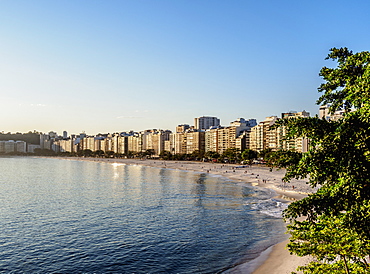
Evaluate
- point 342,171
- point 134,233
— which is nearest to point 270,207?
point 134,233

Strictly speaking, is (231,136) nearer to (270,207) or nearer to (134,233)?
(270,207)

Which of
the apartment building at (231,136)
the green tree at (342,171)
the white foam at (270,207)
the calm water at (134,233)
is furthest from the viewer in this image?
the apartment building at (231,136)

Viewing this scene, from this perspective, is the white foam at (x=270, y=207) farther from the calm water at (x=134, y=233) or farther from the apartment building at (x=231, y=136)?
the apartment building at (x=231, y=136)

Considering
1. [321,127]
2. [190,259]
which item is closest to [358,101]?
[321,127]

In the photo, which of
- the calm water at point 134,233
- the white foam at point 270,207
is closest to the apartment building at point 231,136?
the calm water at point 134,233

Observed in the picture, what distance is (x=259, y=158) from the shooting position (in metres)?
134

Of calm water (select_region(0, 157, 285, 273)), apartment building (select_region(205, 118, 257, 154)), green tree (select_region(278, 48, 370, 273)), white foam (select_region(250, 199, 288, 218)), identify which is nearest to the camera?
green tree (select_region(278, 48, 370, 273))

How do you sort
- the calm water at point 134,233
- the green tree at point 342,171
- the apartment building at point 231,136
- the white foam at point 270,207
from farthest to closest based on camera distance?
the apartment building at point 231,136
the white foam at point 270,207
the calm water at point 134,233
the green tree at point 342,171

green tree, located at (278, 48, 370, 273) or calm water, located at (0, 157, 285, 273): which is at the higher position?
green tree, located at (278, 48, 370, 273)

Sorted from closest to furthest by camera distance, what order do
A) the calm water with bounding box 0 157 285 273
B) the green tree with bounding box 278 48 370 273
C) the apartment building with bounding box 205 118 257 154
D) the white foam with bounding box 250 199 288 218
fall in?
the green tree with bounding box 278 48 370 273, the calm water with bounding box 0 157 285 273, the white foam with bounding box 250 199 288 218, the apartment building with bounding box 205 118 257 154

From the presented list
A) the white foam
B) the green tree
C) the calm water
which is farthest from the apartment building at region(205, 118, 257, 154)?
the green tree

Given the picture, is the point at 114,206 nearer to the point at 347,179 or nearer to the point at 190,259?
the point at 190,259

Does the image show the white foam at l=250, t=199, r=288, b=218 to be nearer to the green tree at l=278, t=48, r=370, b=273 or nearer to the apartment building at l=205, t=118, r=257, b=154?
the green tree at l=278, t=48, r=370, b=273

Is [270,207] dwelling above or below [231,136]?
below
